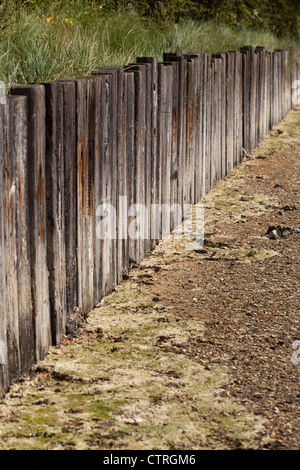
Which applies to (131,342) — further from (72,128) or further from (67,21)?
(67,21)

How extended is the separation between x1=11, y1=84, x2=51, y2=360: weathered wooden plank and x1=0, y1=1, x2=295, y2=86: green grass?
2.01ft

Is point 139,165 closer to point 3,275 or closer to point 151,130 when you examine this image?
point 151,130

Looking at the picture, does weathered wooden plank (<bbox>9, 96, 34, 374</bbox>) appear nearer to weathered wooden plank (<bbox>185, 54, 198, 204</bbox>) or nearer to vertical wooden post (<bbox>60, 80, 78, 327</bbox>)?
vertical wooden post (<bbox>60, 80, 78, 327</bbox>)

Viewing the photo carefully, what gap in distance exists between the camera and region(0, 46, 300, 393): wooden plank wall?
11.0ft

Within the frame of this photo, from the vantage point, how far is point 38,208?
354 cm

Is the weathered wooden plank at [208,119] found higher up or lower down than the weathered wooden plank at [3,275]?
higher up

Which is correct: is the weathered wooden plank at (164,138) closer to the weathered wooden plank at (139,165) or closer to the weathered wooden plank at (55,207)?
the weathered wooden plank at (139,165)

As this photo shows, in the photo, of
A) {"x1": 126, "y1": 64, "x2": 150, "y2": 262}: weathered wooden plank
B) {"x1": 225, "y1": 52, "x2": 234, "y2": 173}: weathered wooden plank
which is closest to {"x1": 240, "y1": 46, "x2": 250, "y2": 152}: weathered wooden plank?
{"x1": 225, "y1": 52, "x2": 234, "y2": 173}: weathered wooden plank

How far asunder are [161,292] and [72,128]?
4.39ft

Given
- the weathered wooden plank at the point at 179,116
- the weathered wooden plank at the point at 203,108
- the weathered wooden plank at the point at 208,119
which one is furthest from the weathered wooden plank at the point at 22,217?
the weathered wooden plank at the point at 208,119

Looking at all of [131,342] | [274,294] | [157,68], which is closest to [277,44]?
[157,68]

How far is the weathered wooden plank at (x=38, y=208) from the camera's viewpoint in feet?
11.2

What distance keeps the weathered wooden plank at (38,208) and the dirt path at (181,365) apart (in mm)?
234

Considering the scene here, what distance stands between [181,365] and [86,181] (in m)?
1.18
